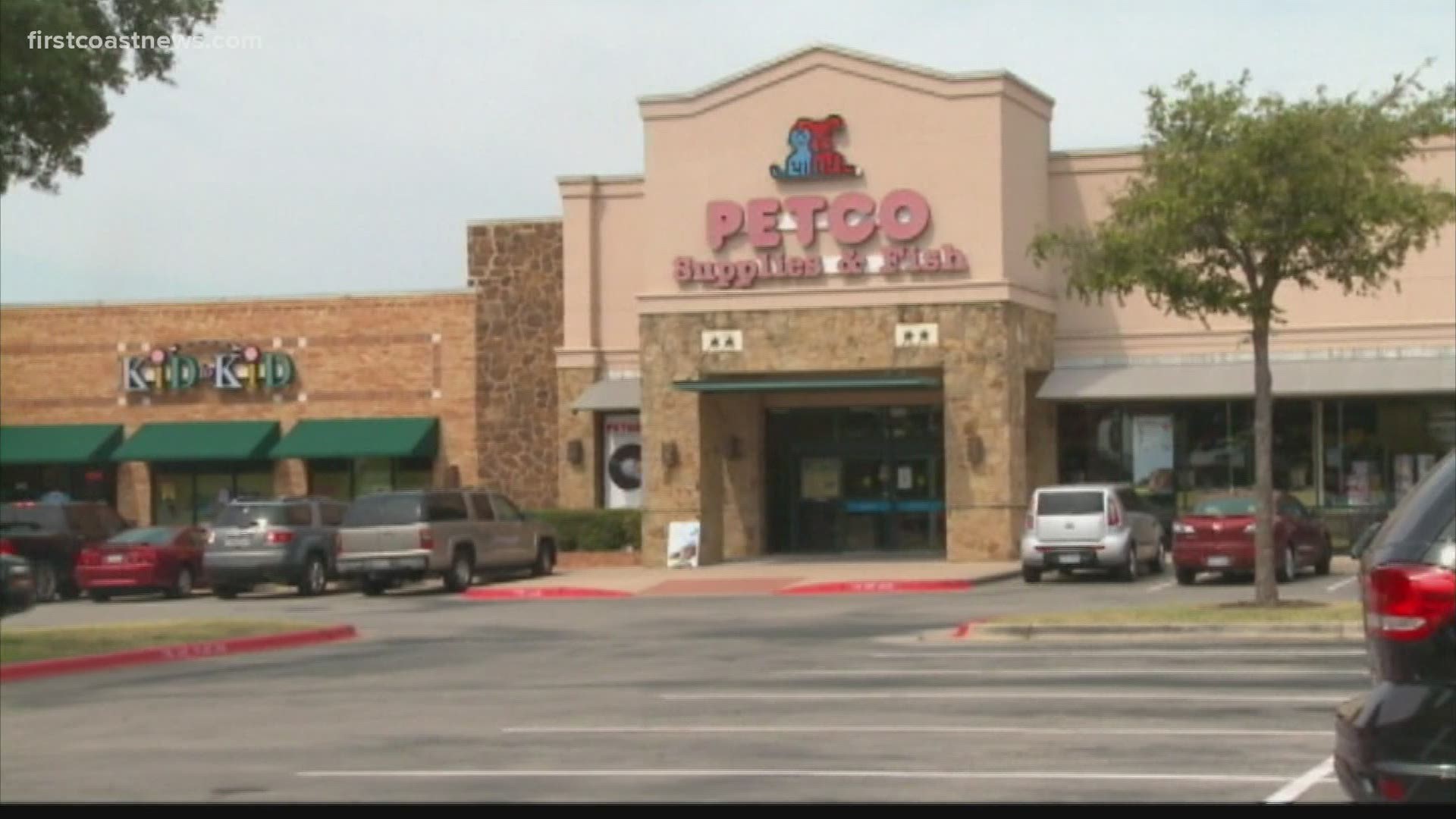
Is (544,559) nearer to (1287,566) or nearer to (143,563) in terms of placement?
(143,563)

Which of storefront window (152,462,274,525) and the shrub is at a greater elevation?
storefront window (152,462,274,525)

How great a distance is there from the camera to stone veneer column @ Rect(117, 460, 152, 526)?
51312 millimetres

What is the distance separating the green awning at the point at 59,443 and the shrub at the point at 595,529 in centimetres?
1049

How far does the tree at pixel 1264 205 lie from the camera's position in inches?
1029

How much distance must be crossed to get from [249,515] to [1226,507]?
16138mm

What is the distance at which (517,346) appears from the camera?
160 feet

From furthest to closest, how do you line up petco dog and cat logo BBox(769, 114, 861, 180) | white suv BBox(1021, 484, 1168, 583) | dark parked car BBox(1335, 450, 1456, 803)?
petco dog and cat logo BBox(769, 114, 861, 180), white suv BBox(1021, 484, 1168, 583), dark parked car BBox(1335, 450, 1456, 803)

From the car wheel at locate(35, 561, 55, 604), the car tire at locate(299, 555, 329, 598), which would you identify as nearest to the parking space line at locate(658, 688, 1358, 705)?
Result: the car tire at locate(299, 555, 329, 598)

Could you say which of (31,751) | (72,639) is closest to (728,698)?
(31,751)

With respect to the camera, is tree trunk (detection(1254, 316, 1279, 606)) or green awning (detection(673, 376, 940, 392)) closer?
tree trunk (detection(1254, 316, 1279, 606))

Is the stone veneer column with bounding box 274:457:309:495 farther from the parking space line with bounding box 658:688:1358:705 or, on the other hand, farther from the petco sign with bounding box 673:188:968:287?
the parking space line with bounding box 658:688:1358:705

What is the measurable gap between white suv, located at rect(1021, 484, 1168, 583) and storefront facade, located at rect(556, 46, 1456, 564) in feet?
14.3

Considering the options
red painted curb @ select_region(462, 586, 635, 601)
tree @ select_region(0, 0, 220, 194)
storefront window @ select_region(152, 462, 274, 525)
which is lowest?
red painted curb @ select_region(462, 586, 635, 601)

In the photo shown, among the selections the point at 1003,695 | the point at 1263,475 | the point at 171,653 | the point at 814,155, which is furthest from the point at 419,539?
the point at 1003,695
